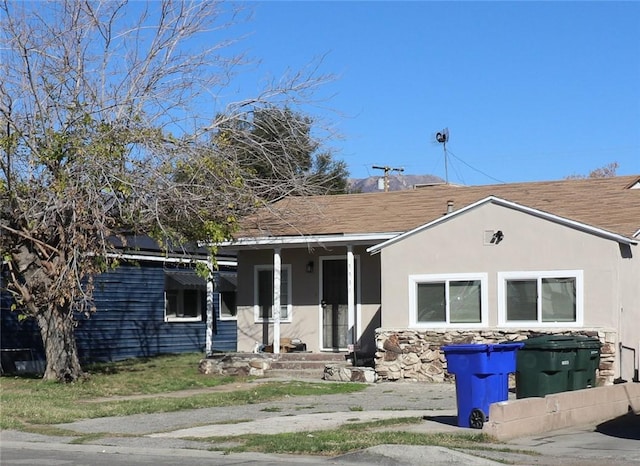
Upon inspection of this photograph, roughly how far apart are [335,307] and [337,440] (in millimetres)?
12453

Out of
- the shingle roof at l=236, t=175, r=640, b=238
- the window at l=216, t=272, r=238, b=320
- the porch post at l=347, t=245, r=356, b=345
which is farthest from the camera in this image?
the window at l=216, t=272, r=238, b=320

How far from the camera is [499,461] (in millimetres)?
10891

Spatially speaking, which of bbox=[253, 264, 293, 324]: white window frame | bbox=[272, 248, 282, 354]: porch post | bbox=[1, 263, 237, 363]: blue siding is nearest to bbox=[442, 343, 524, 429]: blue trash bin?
bbox=[272, 248, 282, 354]: porch post

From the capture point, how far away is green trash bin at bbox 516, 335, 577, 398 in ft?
49.5

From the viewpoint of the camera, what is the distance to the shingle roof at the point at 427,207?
72.6 feet

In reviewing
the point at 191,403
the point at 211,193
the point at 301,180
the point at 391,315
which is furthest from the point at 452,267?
the point at 191,403

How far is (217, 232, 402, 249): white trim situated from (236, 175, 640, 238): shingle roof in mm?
147

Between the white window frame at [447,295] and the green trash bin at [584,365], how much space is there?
481 centimetres

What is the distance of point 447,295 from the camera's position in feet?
69.9

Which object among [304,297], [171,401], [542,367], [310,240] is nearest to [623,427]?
[542,367]

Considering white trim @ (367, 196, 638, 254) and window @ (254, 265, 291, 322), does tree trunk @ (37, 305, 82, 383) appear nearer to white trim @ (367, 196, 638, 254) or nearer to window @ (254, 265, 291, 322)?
window @ (254, 265, 291, 322)

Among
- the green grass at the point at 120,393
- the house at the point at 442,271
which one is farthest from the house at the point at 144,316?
the green grass at the point at 120,393

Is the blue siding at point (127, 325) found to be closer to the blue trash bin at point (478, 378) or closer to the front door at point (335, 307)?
the front door at point (335, 307)

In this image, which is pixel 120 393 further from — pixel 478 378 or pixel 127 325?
pixel 127 325
